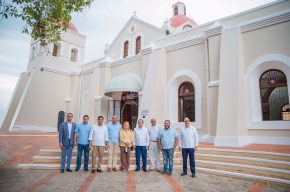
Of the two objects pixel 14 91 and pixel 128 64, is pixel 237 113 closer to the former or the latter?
pixel 128 64

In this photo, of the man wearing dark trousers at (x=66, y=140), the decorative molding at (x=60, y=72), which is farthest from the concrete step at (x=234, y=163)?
the decorative molding at (x=60, y=72)

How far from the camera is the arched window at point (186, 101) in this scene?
1129 centimetres

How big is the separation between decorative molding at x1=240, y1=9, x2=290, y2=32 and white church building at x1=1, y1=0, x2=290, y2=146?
0.04 metres

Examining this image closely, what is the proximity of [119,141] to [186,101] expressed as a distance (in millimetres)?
6201

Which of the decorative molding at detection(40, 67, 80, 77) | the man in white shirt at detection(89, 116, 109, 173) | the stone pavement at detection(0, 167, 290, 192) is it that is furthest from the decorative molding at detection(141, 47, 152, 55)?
the decorative molding at detection(40, 67, 80, 77)

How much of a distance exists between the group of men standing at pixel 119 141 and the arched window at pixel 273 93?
16.0 feet

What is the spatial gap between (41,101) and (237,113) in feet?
53.7

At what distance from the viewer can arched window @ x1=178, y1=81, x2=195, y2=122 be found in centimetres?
1129

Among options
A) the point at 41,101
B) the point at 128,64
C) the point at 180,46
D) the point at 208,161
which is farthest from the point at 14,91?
the point at 208,161

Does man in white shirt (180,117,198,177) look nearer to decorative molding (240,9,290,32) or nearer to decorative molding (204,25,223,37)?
decorative molding (204,25,223,37)

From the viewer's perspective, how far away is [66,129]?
613 cm

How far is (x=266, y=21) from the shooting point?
8859 millimetres

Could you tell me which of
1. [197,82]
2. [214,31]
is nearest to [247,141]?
[197,82]

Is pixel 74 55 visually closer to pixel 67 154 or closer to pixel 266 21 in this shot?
pixel 67 154
